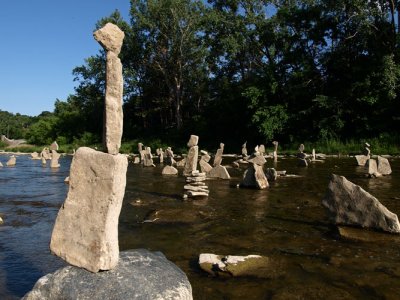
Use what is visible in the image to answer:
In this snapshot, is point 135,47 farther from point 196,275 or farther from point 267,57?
point 196,275

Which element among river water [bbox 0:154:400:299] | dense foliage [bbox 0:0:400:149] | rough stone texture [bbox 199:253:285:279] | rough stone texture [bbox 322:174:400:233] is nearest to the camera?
river water [bbox 0:154:400:299]

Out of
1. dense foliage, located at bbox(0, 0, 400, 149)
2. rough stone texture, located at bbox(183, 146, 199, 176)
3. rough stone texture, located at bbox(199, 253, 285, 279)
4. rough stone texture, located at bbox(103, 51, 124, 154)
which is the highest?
dense foliage, located at bbox(0, 0, 400, 149)

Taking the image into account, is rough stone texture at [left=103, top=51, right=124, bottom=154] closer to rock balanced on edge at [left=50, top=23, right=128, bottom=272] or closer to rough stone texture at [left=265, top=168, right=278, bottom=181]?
rock balanced on edge at [left=50, top=23, right=128, bottom=272]

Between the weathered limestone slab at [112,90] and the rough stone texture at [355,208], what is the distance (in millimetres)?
5707

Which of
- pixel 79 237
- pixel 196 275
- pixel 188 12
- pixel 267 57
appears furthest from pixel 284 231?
pixel 188 12

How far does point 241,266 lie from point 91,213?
2.55m

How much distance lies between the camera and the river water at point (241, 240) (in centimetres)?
595

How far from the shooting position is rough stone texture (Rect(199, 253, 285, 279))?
20.7 ft

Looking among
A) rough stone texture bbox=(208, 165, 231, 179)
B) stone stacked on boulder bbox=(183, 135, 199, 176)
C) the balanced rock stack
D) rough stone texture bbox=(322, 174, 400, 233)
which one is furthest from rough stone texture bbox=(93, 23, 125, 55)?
rough stone texture bbox=(208, 165, 231, 179)

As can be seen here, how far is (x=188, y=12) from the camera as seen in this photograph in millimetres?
49688

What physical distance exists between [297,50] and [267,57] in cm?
493

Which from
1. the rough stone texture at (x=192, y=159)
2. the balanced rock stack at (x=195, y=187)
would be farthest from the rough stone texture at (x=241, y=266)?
the rough stone texture at (x=192, y=159)

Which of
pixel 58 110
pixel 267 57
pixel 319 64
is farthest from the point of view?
pixel 58 110

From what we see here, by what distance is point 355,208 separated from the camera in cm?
901
